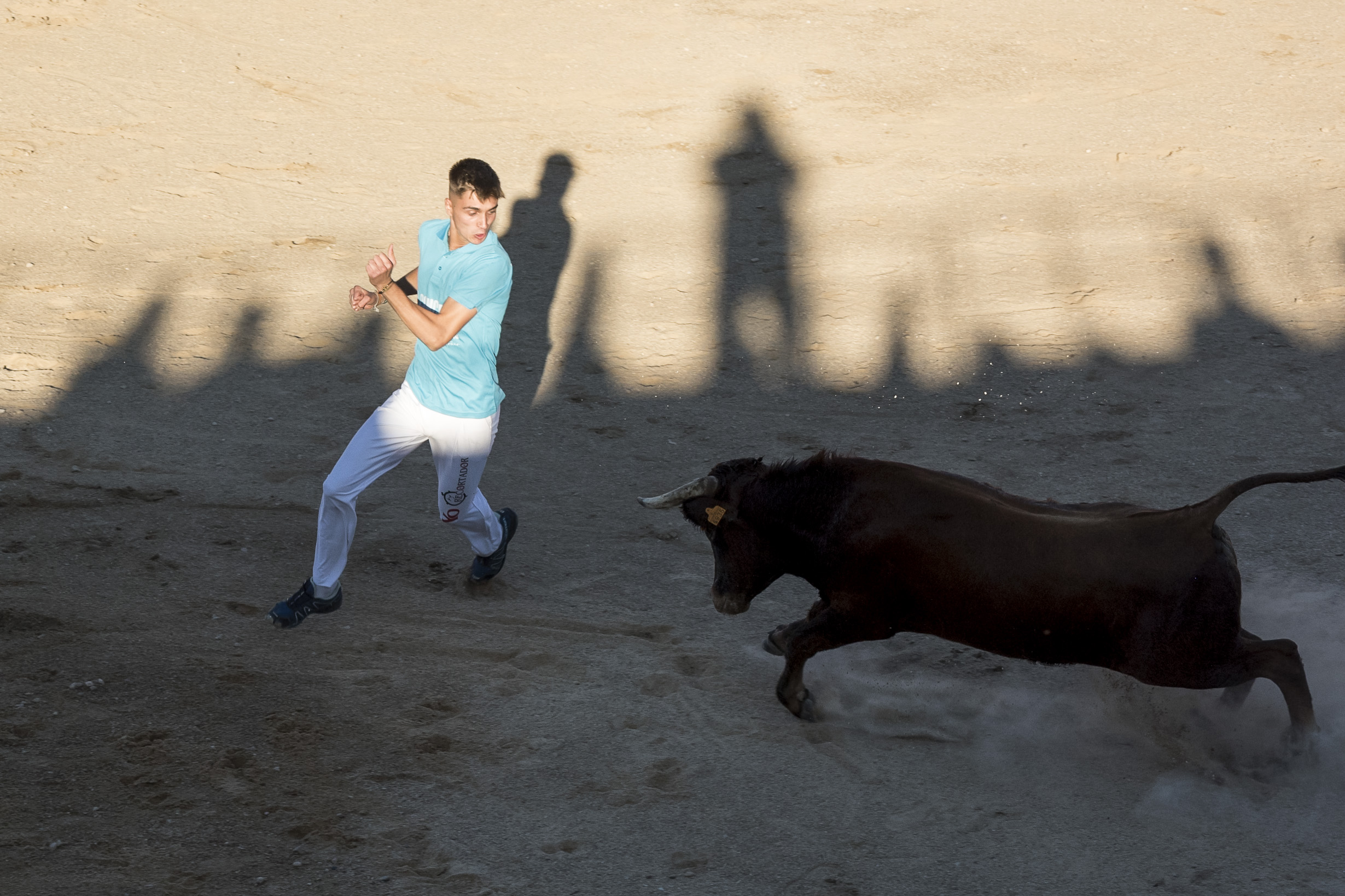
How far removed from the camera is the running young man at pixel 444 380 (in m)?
5.36

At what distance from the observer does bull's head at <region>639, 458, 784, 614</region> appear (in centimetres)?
528

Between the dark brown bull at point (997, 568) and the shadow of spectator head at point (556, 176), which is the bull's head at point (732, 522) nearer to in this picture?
the dark brown bull at point (997, 568)

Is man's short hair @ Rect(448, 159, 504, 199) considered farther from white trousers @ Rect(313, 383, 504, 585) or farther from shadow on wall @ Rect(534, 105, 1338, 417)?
shadow on wall @ Rect(534, 105, 1338, 417)

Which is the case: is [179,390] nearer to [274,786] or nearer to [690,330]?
[690,330]

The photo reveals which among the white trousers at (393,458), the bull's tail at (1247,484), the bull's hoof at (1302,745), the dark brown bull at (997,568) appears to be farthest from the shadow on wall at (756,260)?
the bull's hoof at (1302,745)

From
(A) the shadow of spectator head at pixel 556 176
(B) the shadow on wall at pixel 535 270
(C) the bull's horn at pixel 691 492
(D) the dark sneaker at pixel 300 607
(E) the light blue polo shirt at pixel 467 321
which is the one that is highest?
(E) the light blue polo shirt at pixel 467 321

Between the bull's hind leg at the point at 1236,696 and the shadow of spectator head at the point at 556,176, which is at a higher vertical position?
the shadow of spectator head at the point at 556,176

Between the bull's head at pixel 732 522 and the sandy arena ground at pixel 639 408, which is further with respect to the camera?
the bull's head at pixel 732 522

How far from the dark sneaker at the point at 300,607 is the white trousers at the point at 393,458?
7 centimetres

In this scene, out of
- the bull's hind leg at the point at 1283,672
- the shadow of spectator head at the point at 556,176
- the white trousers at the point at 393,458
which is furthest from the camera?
the shadow of spectator head at the point at 556,176

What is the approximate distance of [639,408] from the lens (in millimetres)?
8523

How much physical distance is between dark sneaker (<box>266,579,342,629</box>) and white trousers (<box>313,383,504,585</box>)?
72mm

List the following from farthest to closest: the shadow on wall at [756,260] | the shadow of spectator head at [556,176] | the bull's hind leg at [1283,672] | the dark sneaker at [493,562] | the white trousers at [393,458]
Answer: the shadow of spectator head at [556,176]
the shadow on wall at [756,260]
the dark sneaker at [493,562]
the white trousers at [393,458]
the bull's hind leg at [1283,672]

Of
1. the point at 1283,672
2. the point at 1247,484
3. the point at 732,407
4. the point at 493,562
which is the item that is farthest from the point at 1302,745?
the point at 732,407
